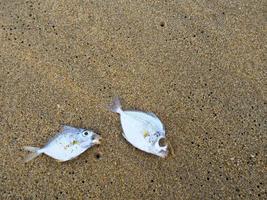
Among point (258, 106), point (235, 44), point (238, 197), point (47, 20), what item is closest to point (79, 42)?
point (47, 20)

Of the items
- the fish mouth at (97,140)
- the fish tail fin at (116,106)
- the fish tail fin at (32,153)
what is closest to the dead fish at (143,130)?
the fish tail fin at (116,106)

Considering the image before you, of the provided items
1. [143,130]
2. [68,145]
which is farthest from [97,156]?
[143,130]

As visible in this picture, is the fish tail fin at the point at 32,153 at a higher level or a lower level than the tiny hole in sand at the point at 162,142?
lower

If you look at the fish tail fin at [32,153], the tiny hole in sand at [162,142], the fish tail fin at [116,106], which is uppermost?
the fish tail fin at [116,106]

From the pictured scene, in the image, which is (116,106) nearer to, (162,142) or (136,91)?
(136,91)

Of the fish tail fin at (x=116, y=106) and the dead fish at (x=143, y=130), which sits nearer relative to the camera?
the dead fish at (x=143, y=130)

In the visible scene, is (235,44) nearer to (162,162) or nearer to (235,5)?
(235,5)

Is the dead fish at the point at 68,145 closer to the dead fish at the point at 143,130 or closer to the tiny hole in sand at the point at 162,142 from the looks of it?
the dead fish at the point at 143,130
